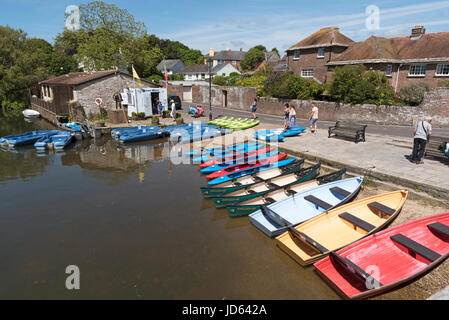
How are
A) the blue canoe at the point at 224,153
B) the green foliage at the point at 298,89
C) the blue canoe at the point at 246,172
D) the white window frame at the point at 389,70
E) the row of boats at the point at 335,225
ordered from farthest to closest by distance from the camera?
the white window frame at the point at 389,70 → the green foliage at the point at 298,89 → the blue canoe at the point at 224,153 → the blue canoe at the point at 246,172 → the row of boats at the point at 335,225

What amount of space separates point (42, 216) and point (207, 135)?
38.6 feet

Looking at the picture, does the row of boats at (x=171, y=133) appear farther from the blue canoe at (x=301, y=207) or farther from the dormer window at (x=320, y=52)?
the dormer window at (x=320, y=52)

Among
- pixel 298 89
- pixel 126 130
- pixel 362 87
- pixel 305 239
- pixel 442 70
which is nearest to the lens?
pixel 305 239

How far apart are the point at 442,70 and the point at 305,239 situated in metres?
28.6

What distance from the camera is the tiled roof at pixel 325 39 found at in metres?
33.6

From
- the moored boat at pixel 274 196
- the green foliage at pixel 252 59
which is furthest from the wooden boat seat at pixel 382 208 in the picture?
the green foliage at pixel 252 59

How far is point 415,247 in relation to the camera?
6.33 metres

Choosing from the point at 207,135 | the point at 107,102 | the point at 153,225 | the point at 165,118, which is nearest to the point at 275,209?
the point at 153,225

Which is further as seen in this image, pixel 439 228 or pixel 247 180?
pixel 247 180

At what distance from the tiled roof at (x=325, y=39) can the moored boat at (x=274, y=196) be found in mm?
28301

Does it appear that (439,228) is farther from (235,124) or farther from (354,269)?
(235,124)

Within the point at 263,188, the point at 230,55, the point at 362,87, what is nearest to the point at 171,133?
the point at 263,188

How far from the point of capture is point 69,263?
7.13 metres
